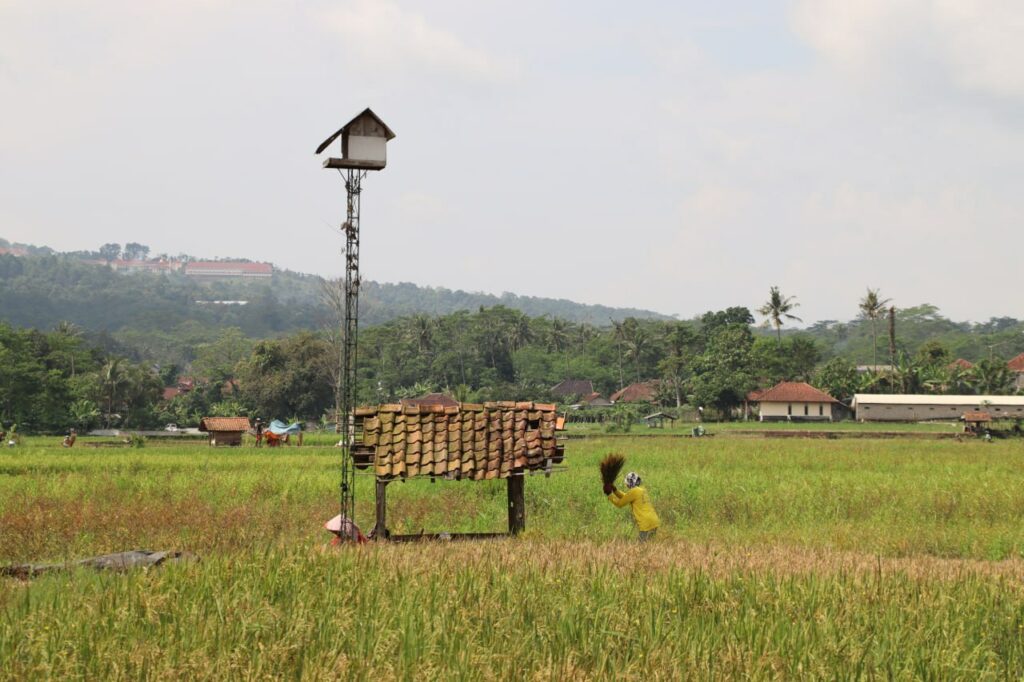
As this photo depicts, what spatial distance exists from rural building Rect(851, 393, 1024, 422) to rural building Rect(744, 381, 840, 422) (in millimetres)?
2784

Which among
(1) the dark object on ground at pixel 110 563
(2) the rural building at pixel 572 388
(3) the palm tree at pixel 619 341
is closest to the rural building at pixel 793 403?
(2) the rural building at pixel 572 388

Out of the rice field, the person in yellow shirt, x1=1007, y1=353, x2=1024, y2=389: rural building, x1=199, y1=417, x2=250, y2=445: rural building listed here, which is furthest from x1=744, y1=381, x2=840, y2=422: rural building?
the person in yellow shirt

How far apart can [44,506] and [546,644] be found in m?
15.4

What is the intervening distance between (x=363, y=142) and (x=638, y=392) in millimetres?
103343

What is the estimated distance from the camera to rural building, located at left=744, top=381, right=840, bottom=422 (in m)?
87.4

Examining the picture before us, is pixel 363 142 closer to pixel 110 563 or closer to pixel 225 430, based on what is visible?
pixel 110 563

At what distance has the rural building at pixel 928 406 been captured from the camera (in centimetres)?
8469

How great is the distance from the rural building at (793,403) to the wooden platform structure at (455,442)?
75.5 m

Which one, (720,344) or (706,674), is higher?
(720,344)

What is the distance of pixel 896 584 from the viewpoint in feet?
31.2

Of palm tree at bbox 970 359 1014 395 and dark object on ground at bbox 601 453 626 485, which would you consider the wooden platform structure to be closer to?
dark object on ground at bbox 601 453 626 485

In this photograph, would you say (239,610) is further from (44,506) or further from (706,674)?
(44,506)

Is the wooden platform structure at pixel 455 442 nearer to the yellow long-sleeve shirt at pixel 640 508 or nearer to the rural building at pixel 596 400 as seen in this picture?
the yellow long-sleeve shirt at pixel 640 508

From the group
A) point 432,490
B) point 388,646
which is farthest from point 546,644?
point 432,490
